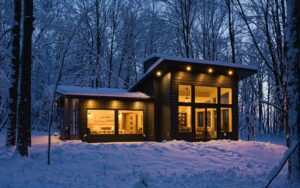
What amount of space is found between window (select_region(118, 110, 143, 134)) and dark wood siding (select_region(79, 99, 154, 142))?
0.90 feet

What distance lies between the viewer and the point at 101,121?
58.2 feet

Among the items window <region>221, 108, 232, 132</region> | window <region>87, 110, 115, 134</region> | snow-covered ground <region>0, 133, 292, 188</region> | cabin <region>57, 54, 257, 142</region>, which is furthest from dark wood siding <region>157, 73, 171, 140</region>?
window <region>221, 108, 232, 132</region>

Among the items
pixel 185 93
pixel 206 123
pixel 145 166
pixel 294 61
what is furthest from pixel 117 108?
pixel 294 61

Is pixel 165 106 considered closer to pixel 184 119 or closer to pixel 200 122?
pixel 184 119

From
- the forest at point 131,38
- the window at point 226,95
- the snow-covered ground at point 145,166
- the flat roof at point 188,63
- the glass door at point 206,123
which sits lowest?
the snow-covered ground at point 145,166

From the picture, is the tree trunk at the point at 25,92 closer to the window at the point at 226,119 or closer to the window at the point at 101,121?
the window at the point at 101,121

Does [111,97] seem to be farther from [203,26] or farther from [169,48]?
[203,26]

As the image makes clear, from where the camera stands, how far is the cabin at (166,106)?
56.3 ft

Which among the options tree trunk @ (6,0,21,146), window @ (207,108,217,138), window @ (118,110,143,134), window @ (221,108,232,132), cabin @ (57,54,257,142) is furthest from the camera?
window @ (221,108,232,132)

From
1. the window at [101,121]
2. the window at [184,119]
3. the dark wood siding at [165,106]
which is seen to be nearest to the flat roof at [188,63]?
the dark wood siding at [165,106]

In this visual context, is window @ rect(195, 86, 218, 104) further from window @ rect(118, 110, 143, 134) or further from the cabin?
window @ rect(118, 110, 143, 134)

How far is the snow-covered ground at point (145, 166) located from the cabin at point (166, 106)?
225 cm

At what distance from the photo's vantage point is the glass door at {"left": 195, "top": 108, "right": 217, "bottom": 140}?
58.6ft

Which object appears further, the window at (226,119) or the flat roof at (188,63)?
the window at (226,119)
